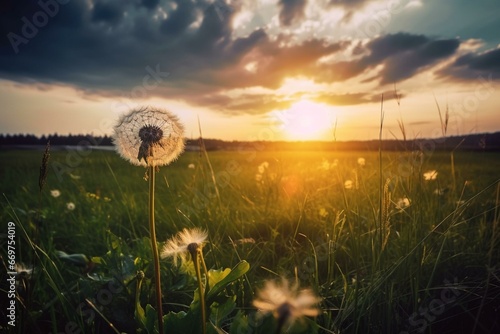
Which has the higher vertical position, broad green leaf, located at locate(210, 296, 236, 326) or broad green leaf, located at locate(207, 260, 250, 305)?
broad green leaf, located at locate(207, 260, 250, 305)

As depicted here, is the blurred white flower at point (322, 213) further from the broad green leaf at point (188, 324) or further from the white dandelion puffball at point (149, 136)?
the broad green leaf at point (188, 324)

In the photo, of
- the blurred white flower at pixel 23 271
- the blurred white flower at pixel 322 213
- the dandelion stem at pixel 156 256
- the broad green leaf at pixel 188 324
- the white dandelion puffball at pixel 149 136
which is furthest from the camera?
the blurred white flower at pixel 322 213

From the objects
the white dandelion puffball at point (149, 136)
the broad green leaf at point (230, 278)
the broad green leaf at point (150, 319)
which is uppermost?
the white dandelion puffball at point (149, 136)

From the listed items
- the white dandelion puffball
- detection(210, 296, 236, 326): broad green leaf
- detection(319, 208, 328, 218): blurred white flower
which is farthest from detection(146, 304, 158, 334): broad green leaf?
detection(319, 208, 328, 218): blurred white flower

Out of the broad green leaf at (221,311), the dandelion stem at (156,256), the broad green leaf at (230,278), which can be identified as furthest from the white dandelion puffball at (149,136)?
the broad green leaf at (221,311)

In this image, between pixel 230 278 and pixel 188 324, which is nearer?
pixel 188 324

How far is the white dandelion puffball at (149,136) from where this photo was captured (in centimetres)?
151

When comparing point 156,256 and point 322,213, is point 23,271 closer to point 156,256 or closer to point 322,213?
point 156,256

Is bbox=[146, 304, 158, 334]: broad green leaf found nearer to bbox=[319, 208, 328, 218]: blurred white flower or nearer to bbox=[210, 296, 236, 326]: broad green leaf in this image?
bbox=[210, 296, 236, 326]: broad green leaf

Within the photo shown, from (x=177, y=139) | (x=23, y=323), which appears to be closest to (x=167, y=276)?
(x=23, y=323)

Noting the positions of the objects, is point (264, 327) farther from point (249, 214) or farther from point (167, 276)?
point (249, 214)

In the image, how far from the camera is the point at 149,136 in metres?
1.51

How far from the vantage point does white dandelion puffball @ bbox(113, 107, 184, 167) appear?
1509mm

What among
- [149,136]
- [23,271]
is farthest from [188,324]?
[23,271]
